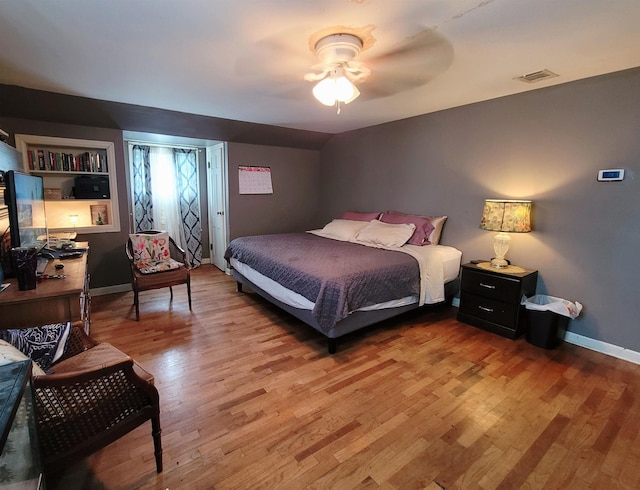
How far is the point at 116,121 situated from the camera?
3607mm

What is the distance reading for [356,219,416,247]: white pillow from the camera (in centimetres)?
355

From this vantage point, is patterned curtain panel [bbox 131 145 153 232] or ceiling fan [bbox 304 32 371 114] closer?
ceiling fan [bbox 304 32 371 114]

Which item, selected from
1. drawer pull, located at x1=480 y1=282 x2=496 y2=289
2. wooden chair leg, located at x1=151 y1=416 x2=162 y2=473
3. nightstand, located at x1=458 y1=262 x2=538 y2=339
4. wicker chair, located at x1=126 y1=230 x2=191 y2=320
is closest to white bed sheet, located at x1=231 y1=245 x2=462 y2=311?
nightstand, located at x1=458 y1=262 x2=538 y2=339

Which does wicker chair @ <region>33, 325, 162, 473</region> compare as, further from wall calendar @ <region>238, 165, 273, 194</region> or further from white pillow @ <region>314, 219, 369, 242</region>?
wall calendar @ <region>238, 165, 273, 194</region>

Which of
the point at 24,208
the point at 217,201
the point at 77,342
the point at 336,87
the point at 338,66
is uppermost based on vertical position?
the point at 338,66

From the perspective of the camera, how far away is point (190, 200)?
5242 millimetres

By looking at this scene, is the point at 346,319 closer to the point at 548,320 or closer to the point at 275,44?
the point at 548,320

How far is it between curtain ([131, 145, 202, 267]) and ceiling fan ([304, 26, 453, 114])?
3.43 m

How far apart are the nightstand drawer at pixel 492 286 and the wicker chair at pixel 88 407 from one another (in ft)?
9.25

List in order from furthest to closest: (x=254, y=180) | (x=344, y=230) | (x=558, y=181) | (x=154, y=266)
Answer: (x=254, y=180), (x=344, y=230), (x=154, y=266), (x=558, y=181)

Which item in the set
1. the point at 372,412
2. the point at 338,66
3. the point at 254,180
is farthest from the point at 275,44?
the point at 254,180

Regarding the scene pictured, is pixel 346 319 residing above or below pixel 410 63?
below

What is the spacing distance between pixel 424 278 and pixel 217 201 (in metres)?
3.48

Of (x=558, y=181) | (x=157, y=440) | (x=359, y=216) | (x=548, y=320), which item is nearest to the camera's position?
(x=157, y=440)
